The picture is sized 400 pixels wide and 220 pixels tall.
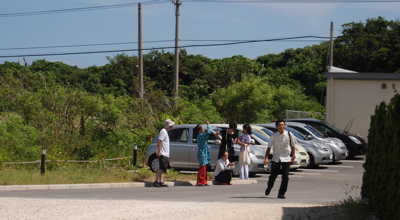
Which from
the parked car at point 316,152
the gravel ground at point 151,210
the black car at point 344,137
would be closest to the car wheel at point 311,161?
the parked car at point 316,152

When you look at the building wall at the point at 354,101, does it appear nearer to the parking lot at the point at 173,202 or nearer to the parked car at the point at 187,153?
the parked car at the point at 187,153

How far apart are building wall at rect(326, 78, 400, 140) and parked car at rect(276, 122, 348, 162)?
773cm

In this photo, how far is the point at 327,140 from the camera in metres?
25.1

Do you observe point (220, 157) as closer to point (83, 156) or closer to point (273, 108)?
point (83, 156)

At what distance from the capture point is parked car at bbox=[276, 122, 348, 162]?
2484 centimetres

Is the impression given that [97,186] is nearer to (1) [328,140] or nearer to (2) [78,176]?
(2) [78,176]

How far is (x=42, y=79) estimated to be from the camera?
84.7ft

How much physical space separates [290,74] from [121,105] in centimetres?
3596

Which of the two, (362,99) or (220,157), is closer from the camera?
(220,157)

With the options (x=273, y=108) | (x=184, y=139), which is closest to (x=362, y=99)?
(x=273, y=108)

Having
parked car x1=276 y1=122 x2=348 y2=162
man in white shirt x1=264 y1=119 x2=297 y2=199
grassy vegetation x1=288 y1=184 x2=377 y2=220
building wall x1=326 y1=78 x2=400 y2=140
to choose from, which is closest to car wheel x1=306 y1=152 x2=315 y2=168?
parked car x1=276 y1=122 x2=348 y2=162

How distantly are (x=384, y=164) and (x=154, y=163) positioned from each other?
11785 mm

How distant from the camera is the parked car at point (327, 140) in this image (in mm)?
24844

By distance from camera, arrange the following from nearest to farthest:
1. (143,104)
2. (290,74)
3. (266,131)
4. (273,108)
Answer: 1. (266,131)
2. (143,104)
3. (273,108)
4. (290,74)
